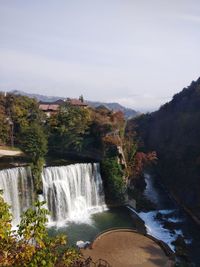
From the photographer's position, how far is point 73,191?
27.7 m

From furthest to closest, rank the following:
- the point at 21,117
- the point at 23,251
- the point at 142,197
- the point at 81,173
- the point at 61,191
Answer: the point at 21,117
the point at 142,197
the point at 81,173
the point at 61,191
the point at 23,251

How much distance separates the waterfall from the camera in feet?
79.6

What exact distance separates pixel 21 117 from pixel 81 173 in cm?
1104

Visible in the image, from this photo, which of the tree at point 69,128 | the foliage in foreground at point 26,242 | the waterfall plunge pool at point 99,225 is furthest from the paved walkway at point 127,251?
the tree at point 69,128

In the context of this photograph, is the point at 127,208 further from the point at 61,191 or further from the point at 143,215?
the point at 61,191

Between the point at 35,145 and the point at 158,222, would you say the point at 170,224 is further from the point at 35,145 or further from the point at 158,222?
the point at 35,145

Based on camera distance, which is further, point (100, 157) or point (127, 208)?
point (100, 157)

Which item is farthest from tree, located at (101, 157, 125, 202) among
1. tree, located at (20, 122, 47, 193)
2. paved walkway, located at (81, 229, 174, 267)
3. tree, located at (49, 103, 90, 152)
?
paved walkway, located at (81, 229, 174, 267)

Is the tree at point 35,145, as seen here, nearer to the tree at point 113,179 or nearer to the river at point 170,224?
the tree at point 113,179

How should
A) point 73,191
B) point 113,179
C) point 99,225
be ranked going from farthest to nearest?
point 113,179 → point 73,191 → point 99,225

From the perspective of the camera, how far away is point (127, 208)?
28.4m

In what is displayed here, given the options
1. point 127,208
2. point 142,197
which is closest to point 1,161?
point 127,208

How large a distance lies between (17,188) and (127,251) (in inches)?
399

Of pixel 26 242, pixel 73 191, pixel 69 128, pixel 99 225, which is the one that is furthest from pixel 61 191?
pixel 26 242
